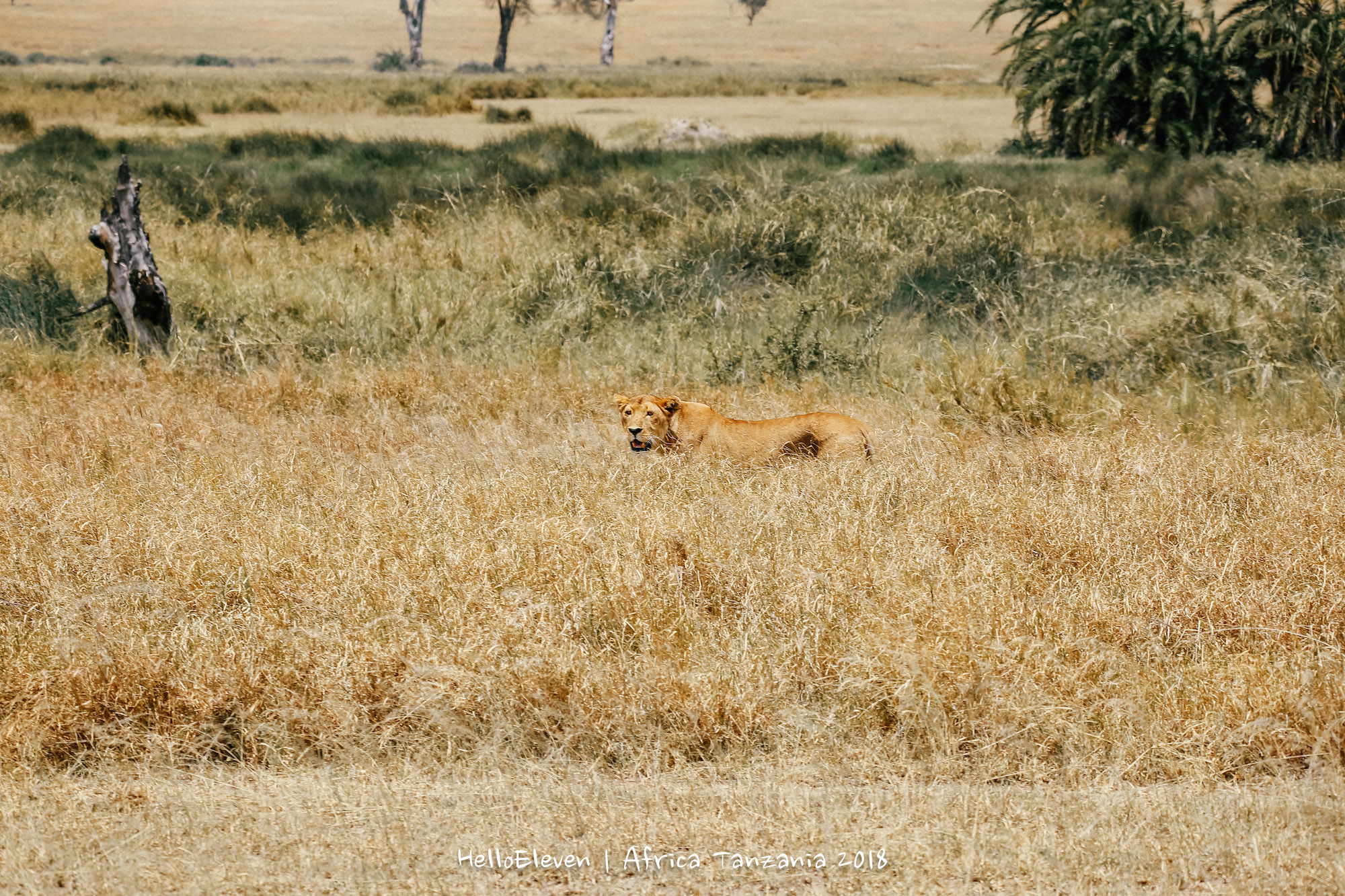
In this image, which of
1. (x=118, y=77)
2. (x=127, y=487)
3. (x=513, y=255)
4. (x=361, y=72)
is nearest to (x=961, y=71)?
(x=361, y=72)

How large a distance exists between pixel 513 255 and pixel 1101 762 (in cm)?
860

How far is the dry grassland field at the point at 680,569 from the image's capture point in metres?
2.81

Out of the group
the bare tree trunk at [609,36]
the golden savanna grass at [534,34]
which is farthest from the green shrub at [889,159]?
the bare tree trunk at [609,36]

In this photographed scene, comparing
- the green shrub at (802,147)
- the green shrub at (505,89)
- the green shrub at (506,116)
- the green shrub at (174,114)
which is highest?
the green shrub at (505,89)

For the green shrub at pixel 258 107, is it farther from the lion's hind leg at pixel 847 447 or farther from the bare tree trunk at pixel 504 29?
the lion's hind leg at pixel 847 447

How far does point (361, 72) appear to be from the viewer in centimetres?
5453

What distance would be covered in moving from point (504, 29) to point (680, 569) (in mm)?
65969

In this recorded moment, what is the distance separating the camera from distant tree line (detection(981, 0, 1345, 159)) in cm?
1593

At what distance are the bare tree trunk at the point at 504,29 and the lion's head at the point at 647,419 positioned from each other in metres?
58.3

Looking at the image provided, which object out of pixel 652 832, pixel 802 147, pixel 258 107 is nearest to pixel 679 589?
pixel 652 832

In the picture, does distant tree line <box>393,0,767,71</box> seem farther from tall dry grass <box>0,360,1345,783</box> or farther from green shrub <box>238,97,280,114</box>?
tall dry grass <box>0,360,1345,783</box>

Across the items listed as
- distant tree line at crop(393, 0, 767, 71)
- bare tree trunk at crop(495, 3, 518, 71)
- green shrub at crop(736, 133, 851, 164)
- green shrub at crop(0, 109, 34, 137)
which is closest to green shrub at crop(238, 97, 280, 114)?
green shrub at crop(0, 109, 34, 137)

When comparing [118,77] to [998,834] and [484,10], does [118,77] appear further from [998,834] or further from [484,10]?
[484,10]

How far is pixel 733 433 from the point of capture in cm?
588
